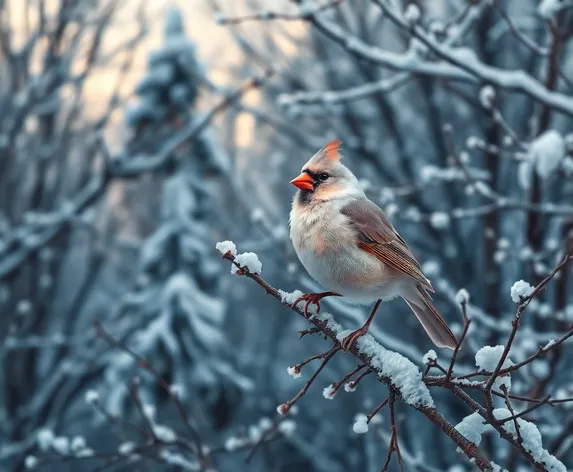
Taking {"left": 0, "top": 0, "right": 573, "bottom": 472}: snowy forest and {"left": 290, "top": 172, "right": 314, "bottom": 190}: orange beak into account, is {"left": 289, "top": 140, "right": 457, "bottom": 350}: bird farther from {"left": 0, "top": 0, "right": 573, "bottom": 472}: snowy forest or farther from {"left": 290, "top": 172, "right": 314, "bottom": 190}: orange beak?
{"left": 0, "top": 0, "right": 573, "bottom": 472}: snowy forest

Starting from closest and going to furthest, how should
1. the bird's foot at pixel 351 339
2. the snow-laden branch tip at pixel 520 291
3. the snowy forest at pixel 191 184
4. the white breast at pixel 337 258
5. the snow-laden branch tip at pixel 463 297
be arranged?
the snow-laden branch tip at pixel 520 291 < the snow-laden branch tip at pixel 463 297 < the bird's foot at pixel 351 339 < the white breast at pixel 337 258 < the snowy forest at pixel 191 184

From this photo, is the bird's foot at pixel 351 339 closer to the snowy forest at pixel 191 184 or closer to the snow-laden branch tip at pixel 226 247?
the snow-laden branch tip at pixel 226 247

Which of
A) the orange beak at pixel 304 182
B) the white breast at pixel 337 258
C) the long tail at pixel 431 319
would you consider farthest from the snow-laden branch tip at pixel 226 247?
the long tail at pixel 431 319

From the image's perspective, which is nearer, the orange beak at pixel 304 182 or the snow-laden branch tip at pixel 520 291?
the snow-laden branch tip at pixel 520 291

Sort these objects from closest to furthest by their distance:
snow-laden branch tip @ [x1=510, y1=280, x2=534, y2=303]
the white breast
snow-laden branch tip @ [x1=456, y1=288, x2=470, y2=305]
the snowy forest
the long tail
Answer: snow-laden branch tip @ [x1=510, y1=280, x2=534, y2=303] < snow-laden branch tip @ [x1=456, y1=288, x2=470, y2=305] < the white breast < the long tail < the snowy forest

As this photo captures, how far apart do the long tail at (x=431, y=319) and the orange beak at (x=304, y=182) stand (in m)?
0.58

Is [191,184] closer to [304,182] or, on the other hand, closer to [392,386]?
[304,182]

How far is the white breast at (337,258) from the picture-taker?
243 centimetres

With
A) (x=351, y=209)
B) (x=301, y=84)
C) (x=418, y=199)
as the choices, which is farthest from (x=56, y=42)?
(x=351, y=209)

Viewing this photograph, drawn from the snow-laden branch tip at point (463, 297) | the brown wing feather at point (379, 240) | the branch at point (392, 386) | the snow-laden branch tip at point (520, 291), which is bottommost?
the branch at point (392, 386)

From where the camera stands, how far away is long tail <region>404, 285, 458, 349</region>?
2.53m

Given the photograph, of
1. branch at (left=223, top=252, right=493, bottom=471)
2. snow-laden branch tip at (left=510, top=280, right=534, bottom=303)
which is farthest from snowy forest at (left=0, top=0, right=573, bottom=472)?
snow-laden branch tip at (left=510, top=280, right=534, bottom=303)

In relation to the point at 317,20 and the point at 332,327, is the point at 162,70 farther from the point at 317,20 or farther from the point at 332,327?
the point at 332,327

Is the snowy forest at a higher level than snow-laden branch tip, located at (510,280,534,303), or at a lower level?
higher
